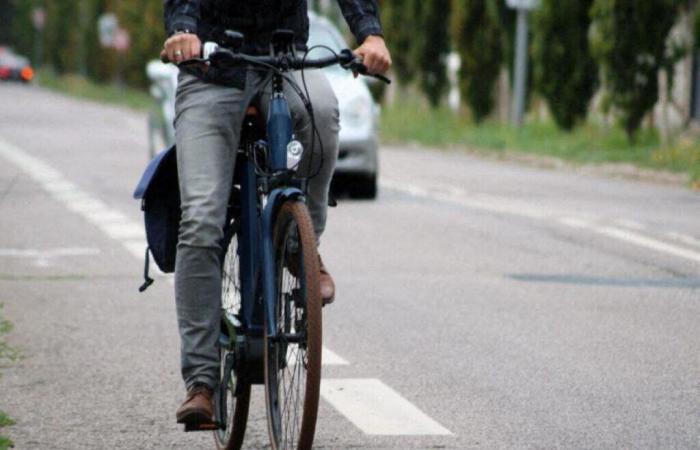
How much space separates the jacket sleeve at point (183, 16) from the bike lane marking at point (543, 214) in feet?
23.6

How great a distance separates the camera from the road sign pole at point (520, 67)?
3086 centimetres

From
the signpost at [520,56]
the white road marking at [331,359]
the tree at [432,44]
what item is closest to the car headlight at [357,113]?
the white road marking at [331,359]

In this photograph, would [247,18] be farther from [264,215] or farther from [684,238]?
[684,238]

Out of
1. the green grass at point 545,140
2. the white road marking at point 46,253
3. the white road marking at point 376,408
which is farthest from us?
the green grass at point 545,140

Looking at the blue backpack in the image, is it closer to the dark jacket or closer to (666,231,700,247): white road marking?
the dark jacket

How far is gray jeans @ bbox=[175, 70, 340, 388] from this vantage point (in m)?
5.52

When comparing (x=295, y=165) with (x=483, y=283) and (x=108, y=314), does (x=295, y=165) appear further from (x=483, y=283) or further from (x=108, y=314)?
(x=483, y=283)

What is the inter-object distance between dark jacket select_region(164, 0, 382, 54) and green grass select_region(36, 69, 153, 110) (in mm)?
49590

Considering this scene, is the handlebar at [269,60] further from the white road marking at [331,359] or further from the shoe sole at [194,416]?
the white road marking at [331,359]

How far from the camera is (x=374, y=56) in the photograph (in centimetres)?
550

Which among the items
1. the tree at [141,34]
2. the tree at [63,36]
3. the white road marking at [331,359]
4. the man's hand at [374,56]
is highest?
the man's hand at [374,56]

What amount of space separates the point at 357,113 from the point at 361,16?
1216 cm

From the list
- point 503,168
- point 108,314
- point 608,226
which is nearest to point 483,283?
point 108,314

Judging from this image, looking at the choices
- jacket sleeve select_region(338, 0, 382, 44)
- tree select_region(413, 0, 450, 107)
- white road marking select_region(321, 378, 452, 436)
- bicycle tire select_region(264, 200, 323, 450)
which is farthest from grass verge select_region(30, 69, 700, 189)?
bicycle tire select_region(264, 200, 323, 450)
